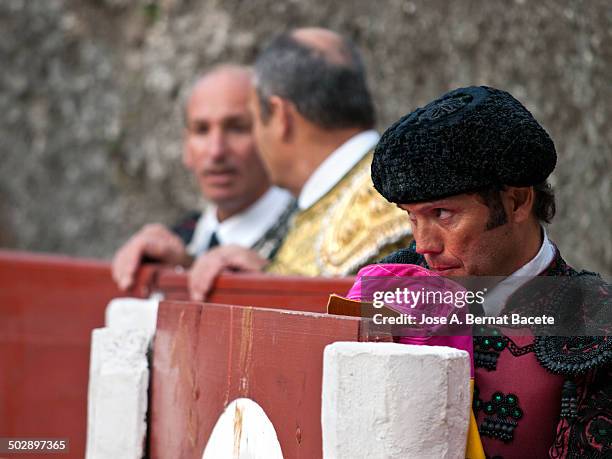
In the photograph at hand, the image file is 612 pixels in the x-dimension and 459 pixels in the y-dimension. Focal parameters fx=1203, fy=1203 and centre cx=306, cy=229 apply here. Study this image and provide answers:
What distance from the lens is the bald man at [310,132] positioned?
4.25 metres

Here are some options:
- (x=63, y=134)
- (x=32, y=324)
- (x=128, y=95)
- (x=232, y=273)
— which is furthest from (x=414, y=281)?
(x=63, y=134)

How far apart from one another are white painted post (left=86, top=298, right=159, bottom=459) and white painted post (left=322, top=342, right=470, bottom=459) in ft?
3.52

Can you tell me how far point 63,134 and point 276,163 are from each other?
5664 millimetres

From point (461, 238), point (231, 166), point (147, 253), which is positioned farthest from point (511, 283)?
point (231, 166)

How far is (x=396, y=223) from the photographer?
153 inches

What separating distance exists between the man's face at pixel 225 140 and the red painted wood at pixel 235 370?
2.23 metres

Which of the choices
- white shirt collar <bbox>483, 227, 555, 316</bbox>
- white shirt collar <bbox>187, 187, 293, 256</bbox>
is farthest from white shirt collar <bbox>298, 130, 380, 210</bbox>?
white shirt collar <bbox>483, 227, 555, 316</bbox>

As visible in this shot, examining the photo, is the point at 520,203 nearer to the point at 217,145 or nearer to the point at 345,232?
the point at 345,232

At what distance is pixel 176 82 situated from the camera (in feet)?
28.2

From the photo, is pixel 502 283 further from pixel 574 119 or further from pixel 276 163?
pixel 574 119

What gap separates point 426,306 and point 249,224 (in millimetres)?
3202

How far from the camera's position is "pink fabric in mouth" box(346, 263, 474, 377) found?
2209 mm

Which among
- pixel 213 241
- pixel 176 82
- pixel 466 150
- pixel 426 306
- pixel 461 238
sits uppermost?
pixel 176 82

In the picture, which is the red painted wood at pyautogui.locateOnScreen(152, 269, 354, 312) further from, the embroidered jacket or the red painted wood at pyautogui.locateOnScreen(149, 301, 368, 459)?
the embroidered jacket
